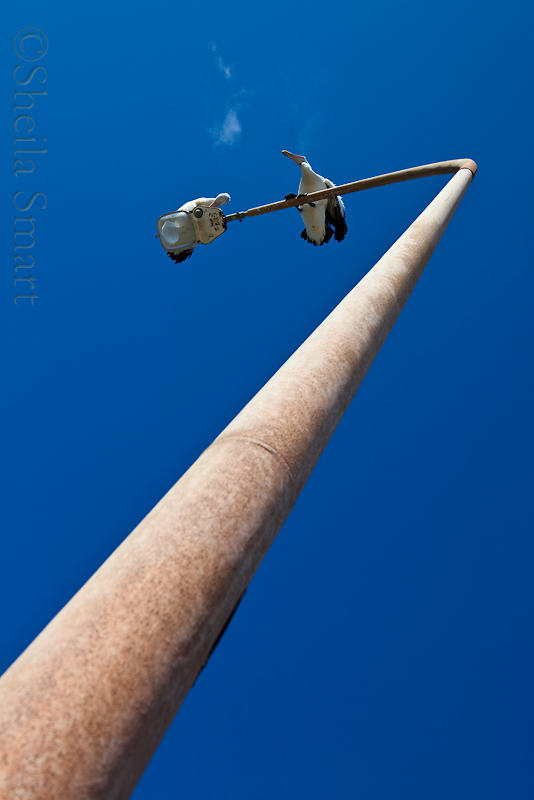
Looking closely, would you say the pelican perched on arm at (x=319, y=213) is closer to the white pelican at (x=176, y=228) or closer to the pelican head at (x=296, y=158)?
the pelican head at (x=296, y=158)

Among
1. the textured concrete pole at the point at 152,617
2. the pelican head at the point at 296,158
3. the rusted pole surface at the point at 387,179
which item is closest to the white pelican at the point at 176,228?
the rusted pole surface at the point at 387,179

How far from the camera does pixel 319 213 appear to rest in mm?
20625

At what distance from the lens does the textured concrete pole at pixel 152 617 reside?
2932mm

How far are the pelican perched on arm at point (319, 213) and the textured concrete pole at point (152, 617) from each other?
601 inches

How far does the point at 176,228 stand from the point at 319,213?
490cm

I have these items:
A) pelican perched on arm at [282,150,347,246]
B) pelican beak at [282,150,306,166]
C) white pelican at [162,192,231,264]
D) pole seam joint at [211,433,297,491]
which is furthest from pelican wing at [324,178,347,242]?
pole seam joint at [211,433,297,491]

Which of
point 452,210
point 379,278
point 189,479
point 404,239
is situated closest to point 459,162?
point 452,210

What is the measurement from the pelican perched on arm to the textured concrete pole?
15.3 metres

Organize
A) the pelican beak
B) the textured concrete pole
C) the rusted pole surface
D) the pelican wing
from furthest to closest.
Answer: the pelican wing, the pelican beak, the rusted pole surface, the textured concrete pole

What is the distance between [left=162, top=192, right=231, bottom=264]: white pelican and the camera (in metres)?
20.8

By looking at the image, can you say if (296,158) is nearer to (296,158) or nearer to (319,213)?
(296,158)

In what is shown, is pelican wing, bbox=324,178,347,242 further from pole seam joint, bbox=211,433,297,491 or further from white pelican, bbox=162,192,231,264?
pole seam joint, bbox=211,433,297,491

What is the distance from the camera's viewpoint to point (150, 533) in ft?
14.0

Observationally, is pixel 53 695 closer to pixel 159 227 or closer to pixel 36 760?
pixel 36 760
